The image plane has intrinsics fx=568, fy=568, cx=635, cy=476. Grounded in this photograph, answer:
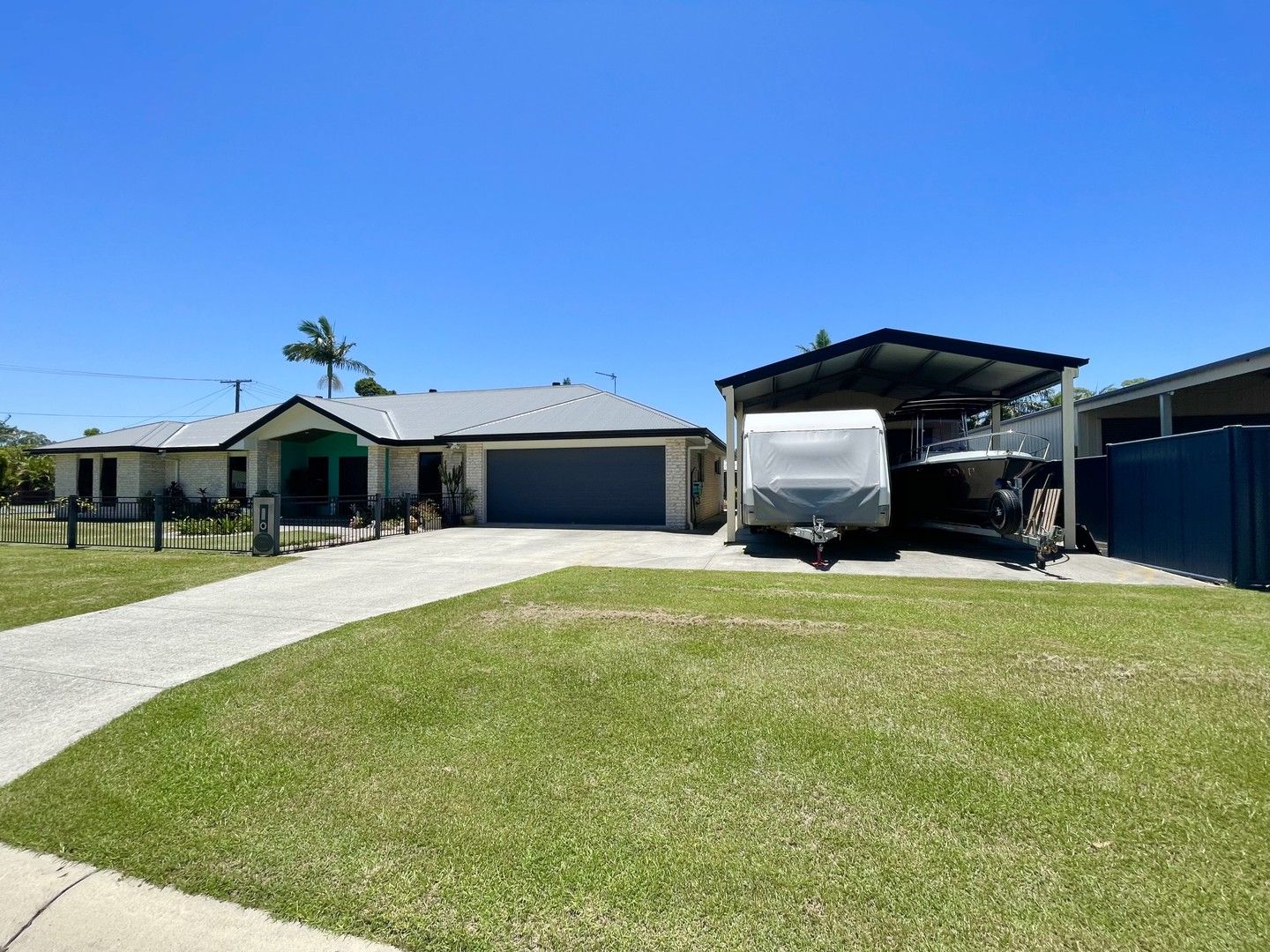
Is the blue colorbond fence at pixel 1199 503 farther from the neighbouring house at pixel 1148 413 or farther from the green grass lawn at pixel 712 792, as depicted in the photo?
the neighbouring house at pixel 1148 413

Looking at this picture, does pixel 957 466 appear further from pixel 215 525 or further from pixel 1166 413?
pixel 215 525

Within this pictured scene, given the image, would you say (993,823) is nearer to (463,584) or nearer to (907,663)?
(907,663)

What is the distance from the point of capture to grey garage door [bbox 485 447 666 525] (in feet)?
61.3

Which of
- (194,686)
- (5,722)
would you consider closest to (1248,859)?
(194,686)

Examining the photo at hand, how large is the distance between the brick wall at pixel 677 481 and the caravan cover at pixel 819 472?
6.09 meters

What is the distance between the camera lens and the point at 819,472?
11.2 meters

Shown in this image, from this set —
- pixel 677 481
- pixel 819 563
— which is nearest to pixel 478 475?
pixel 677 481

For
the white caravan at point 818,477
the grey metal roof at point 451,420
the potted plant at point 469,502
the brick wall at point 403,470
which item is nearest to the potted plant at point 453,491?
the potted plant at point 469,502

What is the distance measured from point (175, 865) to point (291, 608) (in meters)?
5.48

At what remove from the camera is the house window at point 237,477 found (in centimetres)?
2389

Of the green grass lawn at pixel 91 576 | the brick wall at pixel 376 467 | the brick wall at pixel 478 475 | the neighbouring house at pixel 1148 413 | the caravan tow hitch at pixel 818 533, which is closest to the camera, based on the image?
the green grass lawn at pixel 91 576

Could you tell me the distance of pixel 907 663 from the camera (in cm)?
466

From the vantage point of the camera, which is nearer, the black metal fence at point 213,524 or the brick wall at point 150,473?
the black metal fence at point 213,524

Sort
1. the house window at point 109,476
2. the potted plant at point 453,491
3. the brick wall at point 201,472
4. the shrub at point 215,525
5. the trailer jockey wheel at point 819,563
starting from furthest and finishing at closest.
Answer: the house window at point 109,476 → the brick wall at point 201,472 → the potted plant at point 453,491 → the shrub at point 215,525 → the trailer jockey wheel at point 819,563
